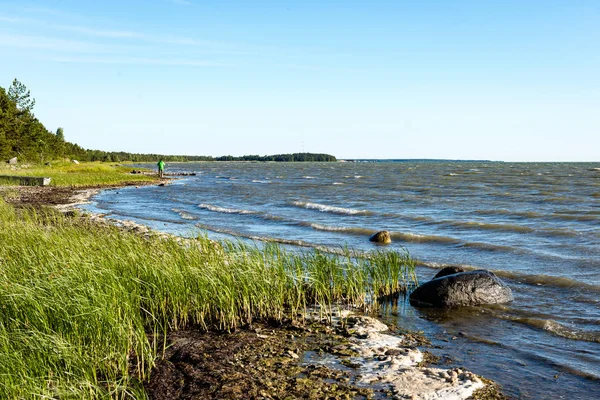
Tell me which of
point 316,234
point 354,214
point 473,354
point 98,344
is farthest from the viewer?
point 354,214

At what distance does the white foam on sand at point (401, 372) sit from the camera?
20.5 feet

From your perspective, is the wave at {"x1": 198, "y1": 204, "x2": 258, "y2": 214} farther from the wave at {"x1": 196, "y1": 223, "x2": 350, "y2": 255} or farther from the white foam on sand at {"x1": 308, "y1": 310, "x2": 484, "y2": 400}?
the white foam on sand at {"x1": 308, "y1": 310, "x2": 484, "y2": 400}

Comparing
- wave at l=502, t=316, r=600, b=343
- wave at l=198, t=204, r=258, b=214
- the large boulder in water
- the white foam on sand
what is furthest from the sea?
the white foam on sand

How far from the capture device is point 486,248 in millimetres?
18562

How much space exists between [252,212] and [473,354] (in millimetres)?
24388

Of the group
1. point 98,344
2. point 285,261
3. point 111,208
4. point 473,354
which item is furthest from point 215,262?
point 111,208

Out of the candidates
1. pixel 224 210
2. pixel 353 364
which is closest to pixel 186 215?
pixel 224 210

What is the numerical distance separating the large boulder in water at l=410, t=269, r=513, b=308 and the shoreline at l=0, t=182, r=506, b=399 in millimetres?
2412

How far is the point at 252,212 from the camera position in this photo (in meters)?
31.7

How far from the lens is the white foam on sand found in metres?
6.25

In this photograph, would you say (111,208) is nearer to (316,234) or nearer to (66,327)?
(316,234)

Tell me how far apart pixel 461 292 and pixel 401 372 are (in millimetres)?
4851

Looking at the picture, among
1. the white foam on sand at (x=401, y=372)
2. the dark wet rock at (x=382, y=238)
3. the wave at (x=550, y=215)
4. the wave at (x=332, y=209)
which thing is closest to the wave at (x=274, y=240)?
the dark wet rock at (x=382, y=238)

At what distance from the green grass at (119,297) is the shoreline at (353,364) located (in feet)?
1.41
